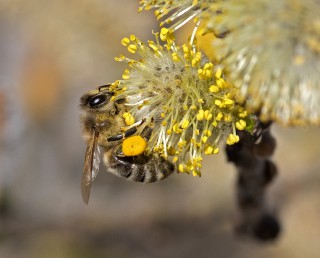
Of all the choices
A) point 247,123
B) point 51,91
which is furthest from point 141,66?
point 51,91

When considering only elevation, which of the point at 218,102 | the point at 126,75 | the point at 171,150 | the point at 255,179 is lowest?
the point at 255,179

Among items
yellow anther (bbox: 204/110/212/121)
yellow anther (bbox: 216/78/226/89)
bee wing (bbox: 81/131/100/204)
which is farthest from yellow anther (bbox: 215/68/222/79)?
bee wing (bbox: 81/131/100/204)

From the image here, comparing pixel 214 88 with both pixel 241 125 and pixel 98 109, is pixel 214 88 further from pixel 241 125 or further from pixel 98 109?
pixel 98 109

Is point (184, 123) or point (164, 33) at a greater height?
point (164, 33)

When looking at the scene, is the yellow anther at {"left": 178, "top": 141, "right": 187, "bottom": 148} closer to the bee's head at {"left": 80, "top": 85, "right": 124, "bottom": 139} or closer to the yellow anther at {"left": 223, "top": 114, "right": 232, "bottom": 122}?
the yellow anther at {"left": 223, "top": 114, "right": 232, "bottom": 122}

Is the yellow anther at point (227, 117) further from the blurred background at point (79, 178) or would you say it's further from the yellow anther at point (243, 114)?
the blurred background at point (79, 178)


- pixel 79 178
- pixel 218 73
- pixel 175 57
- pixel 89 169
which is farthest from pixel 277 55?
pixel 79 178

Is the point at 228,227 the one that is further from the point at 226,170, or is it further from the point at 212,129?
the point at 212,129
